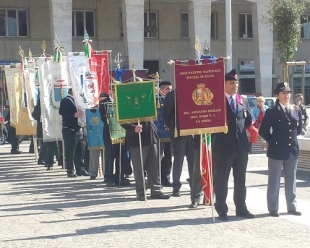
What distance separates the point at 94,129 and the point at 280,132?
5.93 metres

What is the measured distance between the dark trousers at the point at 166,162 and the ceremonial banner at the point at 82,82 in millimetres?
2630

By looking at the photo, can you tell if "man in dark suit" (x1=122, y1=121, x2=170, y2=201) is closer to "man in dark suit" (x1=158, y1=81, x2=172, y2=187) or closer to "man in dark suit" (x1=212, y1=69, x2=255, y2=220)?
"man in dark suit" (x1=158, y1=81, x2=172, y2=187)

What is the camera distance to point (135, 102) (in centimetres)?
1167

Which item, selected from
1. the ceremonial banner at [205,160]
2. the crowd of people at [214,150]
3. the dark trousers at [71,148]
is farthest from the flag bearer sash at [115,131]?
the ceremonial banner at [205,160]

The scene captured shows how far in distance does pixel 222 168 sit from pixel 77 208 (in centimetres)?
270

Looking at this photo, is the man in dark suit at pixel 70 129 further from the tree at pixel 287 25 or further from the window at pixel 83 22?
the window at pixel 83 22

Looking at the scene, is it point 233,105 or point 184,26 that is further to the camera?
point 184,26

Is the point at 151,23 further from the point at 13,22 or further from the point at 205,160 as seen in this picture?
the point at 205,160

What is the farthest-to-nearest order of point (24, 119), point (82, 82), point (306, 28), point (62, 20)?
1. point (306, 28)
2. point (62, 20)
3. point (24, 119)
4. point (82, 82)

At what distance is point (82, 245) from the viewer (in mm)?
8312

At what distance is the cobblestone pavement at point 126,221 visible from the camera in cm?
846

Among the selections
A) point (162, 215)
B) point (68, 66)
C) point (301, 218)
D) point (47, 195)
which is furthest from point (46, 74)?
point (301, 218)

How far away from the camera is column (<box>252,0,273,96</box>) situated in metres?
38.2

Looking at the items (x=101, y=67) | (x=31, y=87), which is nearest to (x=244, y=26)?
(x=31, y=87)
